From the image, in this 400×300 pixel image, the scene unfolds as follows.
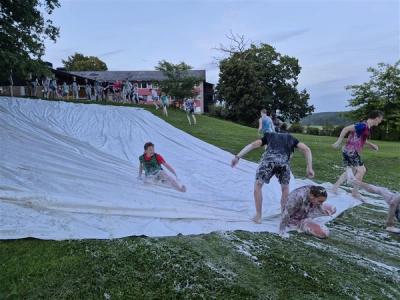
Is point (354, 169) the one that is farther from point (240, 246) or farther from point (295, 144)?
point (240, 246)

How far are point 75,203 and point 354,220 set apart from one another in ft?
15.3

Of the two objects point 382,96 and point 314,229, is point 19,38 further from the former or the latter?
point 382,96

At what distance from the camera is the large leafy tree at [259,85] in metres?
45.2

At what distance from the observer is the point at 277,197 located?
793 centimetres

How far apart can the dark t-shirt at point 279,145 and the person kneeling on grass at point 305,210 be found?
543 mm

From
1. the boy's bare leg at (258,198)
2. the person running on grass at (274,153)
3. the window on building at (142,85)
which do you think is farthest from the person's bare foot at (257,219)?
the window on building at (142,85)

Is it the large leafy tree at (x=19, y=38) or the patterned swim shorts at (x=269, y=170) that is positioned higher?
the large leafy tree at (x=19, y=38)

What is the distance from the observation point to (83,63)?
6831 centimetres

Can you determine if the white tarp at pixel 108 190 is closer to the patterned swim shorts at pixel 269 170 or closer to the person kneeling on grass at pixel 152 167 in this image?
the person kneeling on grass at pixel 152 167

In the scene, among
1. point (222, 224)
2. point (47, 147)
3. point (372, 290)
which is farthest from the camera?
point (47, 147)

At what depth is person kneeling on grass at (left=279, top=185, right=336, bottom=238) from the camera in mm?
5547

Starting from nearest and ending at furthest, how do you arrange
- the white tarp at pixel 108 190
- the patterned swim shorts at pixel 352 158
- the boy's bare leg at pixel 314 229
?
1. the white tarp at pixel 108 190
2. the boy's bare leg at pixel 314 229
3. the patterned swim shorts at pixel 352 158

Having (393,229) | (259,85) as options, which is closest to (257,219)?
(393,229)

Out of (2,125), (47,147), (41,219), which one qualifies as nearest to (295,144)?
(41,219)
